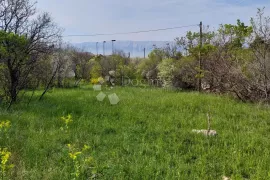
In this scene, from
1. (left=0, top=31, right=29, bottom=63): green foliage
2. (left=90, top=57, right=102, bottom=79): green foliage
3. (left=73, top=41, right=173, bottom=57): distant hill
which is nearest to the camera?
A: (left=0, top=31, right=29, bottom=63): green foliage

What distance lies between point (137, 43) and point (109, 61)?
60.4m

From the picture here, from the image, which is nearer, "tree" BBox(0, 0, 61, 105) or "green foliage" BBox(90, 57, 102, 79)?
"tree" BBox(0, 0, 61, 105)

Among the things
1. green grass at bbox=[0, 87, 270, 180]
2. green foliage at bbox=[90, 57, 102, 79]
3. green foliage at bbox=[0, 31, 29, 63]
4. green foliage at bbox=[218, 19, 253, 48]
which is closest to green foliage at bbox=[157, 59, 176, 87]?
green foliage at bbox=[218, 19, 253, 48]

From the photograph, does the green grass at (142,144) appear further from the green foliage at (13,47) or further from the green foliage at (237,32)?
the green foliage at (237,32)

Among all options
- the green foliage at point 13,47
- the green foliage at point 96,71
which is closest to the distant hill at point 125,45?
the green foliage at point 96,71

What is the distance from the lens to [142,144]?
4.26 meters

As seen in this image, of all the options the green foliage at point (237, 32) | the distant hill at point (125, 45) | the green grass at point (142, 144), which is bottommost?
the green grass at point (142, 144)

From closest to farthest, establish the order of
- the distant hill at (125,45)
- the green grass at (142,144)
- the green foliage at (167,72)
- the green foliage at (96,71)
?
the green grass at (142,144), the green foliage at (167,72), the green foliage at (96,71), the distant hill at (125,45)

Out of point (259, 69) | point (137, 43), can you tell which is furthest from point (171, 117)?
point (137, 43)

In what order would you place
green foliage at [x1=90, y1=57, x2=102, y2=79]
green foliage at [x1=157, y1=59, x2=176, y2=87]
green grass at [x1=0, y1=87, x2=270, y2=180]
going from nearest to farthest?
green grass at [x1=0, y1=87, x2=270, y2=180] < green foliage at [x1=157, y1=59, x2=176, y2=87] < green foliage at [x1=90, y1=57, x2=102, y2=79]

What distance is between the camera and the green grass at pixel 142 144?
327 centimetres

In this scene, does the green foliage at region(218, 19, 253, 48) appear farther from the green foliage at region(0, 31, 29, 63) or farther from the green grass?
the green foliage at region(0, 31, 29, 63)

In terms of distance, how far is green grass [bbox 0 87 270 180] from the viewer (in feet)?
10.7

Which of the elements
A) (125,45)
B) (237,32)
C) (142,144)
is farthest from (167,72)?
Answer: (125,45)
